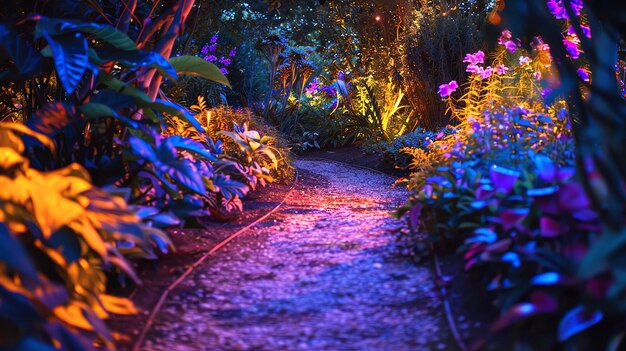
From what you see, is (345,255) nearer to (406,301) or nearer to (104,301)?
(406,301)

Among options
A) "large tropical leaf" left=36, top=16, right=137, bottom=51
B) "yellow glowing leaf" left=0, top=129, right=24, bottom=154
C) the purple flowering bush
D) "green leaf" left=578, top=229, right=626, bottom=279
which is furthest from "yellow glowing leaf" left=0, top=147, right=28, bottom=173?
"green leaf" left=578, top=229, right=626, bottom=279

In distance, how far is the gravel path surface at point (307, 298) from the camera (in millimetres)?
2207

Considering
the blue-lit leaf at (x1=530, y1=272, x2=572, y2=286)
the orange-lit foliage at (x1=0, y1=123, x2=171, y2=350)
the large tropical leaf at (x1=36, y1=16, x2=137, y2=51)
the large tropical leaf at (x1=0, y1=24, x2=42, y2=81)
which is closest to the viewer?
the orange-lit foliage at (x1=0, y1=123, x2=171, y2=350)

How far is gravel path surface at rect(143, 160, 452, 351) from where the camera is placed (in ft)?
7.24

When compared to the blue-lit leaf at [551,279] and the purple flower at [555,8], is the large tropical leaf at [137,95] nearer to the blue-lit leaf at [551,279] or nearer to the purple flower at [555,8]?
the blue-lit leaf at [551,279]

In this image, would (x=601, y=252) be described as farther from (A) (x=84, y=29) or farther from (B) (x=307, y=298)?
(A) (x=84, y=29)

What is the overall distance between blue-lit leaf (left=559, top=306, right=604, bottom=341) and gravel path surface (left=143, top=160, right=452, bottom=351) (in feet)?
1.41

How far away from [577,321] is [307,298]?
1.11 metres

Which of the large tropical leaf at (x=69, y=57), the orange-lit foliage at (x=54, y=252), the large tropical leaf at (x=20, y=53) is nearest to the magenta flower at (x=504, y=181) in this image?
the orange-lit foliage at (x=54, y=252)

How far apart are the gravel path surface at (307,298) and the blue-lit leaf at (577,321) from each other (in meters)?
0.43

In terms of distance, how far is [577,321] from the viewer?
182 cm

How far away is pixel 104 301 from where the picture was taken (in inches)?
85.4

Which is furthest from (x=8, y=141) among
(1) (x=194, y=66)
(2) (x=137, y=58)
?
(1) (x=194, y=66)

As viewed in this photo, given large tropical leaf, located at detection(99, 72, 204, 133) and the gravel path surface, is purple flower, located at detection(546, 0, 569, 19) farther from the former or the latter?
large tropical leaf, located at detection(99, 72, 204, 133)
